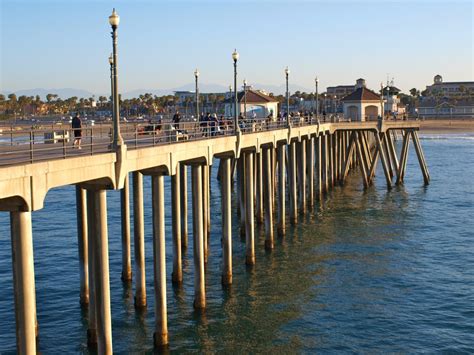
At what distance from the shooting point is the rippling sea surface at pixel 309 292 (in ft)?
64.7

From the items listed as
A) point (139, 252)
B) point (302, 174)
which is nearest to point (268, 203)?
point (302, 174)

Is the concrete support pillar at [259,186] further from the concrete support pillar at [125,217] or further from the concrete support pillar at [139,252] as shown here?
the concrete support pillar at [139,252]

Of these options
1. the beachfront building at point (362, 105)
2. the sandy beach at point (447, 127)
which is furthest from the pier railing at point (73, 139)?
the sandy beach at point (447, 127)

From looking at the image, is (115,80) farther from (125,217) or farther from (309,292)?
(309,292)

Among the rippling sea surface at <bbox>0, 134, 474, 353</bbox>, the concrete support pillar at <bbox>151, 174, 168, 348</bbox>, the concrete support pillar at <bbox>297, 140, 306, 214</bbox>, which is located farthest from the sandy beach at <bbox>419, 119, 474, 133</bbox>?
the concrete support pillar at <bbox>151, 174, 168, 348</bbox>

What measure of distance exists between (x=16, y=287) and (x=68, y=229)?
26.5 meters

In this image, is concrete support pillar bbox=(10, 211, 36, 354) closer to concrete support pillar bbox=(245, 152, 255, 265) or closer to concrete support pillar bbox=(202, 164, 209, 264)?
concrete support pillar bbox=(245, 152, 255, 265)

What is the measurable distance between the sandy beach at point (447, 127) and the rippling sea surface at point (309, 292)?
11561cm

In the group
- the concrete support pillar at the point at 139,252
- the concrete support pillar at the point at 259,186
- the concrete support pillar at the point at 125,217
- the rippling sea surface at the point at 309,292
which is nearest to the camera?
the rippling sea surface at the point at 309,292

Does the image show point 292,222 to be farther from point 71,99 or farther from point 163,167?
point 71,99

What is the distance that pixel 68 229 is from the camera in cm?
3838

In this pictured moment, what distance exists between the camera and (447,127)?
513 feet

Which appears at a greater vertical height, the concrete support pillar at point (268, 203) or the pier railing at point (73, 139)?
the pier railing at point (73, 139)

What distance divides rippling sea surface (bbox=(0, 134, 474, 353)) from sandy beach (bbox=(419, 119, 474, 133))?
116 metres
